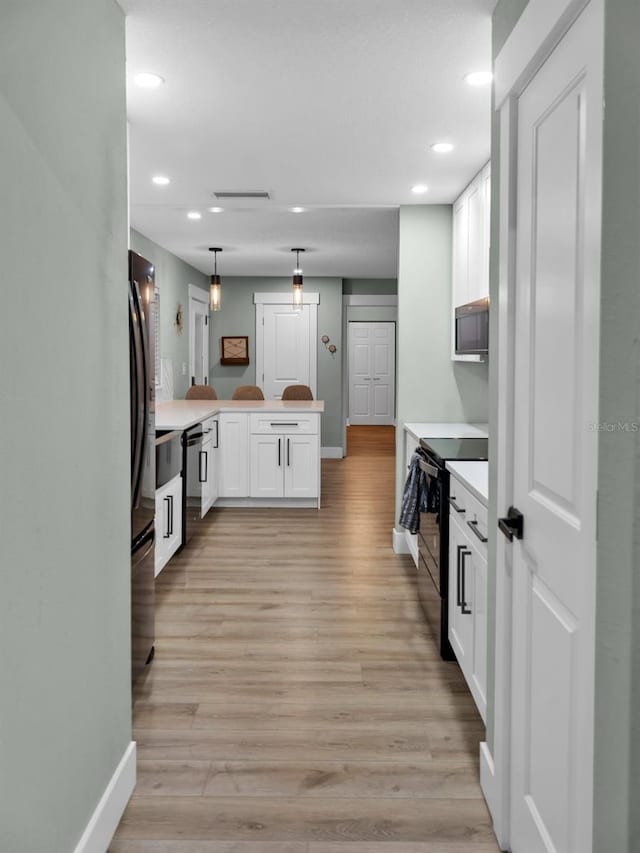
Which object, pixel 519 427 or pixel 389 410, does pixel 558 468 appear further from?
pixel 389 410

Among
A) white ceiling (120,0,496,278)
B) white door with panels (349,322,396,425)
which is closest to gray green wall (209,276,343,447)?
white door with panels (349,322,396,425)

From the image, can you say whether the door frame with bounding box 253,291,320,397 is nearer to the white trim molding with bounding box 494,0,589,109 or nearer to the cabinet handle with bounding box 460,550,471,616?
the cabinet handle with bounding box 460,550,471,616

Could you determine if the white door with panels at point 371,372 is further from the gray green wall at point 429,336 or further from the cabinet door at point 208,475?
the gray green wall at point 429,336

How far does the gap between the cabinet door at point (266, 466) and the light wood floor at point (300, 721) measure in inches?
68.6

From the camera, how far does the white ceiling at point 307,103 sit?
235 cm

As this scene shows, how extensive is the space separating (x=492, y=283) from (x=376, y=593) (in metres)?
2.44

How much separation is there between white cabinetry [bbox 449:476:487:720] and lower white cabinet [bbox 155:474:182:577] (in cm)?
172

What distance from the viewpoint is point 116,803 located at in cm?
207

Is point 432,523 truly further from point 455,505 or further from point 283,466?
point 283,466

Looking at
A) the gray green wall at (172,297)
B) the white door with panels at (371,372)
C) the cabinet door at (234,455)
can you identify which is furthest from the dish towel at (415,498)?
the white door with panels at (371,372)

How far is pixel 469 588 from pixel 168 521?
210 centimetres

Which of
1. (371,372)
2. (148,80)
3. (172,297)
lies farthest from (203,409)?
(371,372)

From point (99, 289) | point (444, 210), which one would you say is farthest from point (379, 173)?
point (99, 289)

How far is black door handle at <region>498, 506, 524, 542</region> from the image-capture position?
6.25 ft
